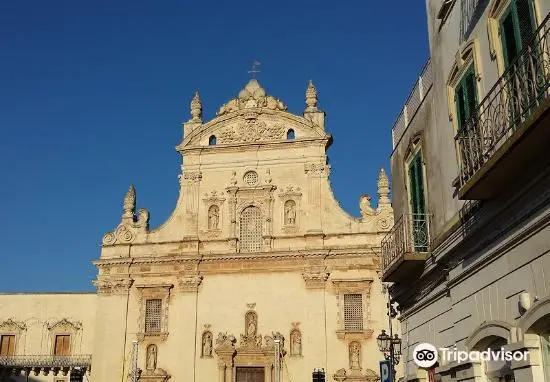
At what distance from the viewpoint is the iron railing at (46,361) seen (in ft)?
110

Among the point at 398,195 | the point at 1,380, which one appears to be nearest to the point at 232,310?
the point at 1,380

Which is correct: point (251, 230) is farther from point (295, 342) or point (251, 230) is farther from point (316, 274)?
point (295, 342)

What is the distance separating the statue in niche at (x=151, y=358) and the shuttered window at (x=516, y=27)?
2644 cm

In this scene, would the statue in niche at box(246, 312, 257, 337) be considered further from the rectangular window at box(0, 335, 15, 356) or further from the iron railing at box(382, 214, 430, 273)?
the iron railing at box(382, 214, 430, 273)

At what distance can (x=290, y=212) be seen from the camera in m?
32.1

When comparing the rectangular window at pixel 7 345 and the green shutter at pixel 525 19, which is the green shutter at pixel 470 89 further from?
the rectangular window at pixel 7 345

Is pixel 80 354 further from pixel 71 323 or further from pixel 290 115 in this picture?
pixel 290 115

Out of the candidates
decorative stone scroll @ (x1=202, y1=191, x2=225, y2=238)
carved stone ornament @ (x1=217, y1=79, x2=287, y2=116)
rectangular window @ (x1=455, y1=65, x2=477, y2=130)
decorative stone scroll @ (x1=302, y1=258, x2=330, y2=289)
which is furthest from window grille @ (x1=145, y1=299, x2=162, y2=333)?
rectangular window @ (x1=455, y1=65, x2=477, y2=130)

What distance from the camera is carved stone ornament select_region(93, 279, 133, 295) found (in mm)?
32000

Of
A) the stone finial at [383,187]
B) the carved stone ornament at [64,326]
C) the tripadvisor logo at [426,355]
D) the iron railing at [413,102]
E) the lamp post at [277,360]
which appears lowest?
the tripadvisor logo at [426,355]

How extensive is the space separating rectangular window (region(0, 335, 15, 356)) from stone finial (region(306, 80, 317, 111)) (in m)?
21.2

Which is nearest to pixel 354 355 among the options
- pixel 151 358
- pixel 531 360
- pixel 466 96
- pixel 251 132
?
pixel 151 358

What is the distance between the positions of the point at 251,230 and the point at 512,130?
26121mm

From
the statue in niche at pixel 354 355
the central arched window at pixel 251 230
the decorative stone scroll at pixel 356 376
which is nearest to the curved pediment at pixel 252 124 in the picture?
the central arched window at pixel 251 230
